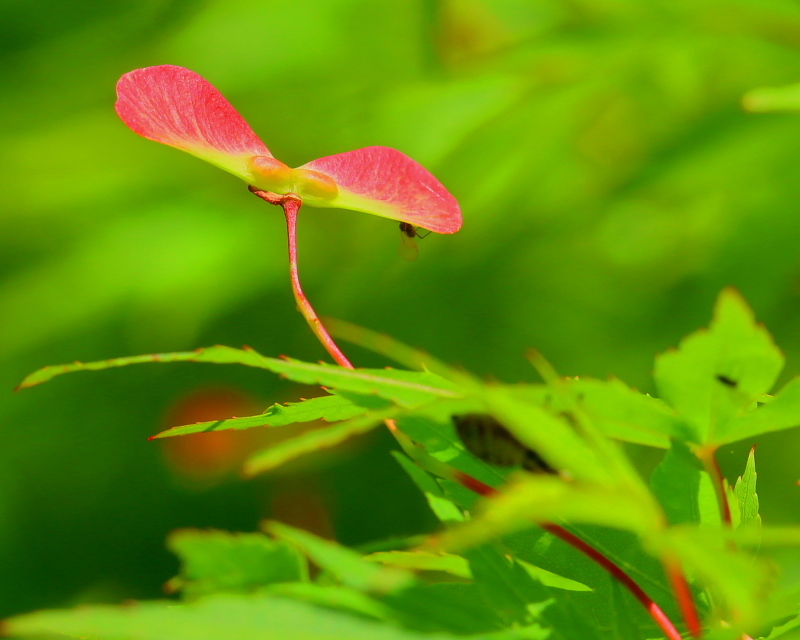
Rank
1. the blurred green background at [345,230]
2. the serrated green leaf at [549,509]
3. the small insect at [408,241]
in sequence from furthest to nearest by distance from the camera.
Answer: the blurred green background at [345,230]
the small insect at [408,241]
the serrated green leaf at [549,509]

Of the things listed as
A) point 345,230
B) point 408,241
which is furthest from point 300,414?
point 345,230

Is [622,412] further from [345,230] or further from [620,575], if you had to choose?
[345,230]

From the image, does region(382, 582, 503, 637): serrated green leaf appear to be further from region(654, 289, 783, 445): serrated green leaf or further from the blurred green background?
the blurred green background

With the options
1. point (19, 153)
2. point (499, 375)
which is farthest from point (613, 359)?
point (19, 153)

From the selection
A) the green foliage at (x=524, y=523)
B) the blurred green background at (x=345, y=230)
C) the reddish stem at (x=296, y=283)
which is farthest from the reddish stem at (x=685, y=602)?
the blurred green background at (x=345, y=230)

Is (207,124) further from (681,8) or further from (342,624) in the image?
(681,8)

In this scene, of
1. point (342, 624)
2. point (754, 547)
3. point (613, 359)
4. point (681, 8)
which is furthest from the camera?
point (613, 359)

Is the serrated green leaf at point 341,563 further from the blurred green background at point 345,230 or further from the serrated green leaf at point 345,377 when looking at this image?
the blurred green background at point 345,230
